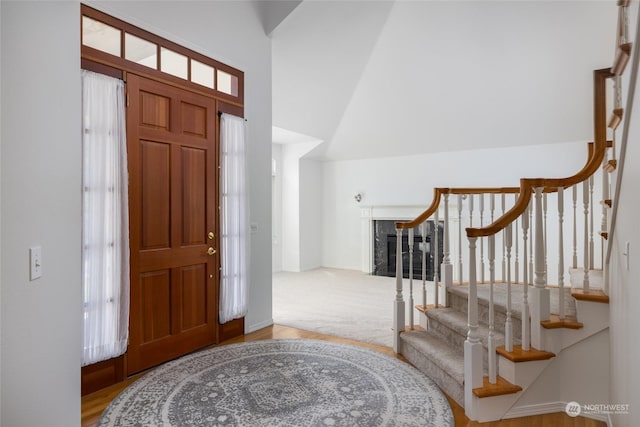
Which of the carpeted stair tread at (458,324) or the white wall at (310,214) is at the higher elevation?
the white wall at (310,214)

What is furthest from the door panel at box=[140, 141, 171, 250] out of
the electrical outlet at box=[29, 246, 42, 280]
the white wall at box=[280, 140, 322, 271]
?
the white wall at box=[280, 140, 322, 271]

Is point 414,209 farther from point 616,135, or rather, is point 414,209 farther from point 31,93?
point 31,93

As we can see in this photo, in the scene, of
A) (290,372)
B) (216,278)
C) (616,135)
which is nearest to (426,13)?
(616,135)

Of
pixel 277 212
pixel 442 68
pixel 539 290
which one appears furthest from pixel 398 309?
pixel 277 212

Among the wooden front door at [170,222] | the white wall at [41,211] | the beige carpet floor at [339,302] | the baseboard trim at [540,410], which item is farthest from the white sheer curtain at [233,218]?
the baseboard trim at [540,410]

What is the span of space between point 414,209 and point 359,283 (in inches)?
66.1

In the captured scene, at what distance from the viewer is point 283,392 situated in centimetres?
261

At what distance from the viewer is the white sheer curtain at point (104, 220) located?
8.57ft

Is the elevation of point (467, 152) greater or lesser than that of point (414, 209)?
greater

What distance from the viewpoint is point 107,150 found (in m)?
2.71

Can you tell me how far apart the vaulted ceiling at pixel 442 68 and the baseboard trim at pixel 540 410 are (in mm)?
3943

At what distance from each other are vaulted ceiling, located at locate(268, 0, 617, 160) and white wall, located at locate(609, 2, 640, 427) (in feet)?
11.0

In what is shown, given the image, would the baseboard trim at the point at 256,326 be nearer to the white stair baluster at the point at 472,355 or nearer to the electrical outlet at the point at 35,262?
the white stair baluster at the point at 472,355

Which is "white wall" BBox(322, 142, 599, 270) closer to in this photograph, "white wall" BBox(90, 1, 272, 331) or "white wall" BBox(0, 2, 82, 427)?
"white wall" BBox(90, 1, 272, 331)
